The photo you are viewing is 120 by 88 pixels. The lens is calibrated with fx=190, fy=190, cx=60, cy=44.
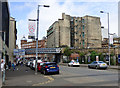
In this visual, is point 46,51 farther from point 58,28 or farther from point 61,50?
point 58,28

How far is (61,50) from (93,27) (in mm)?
26897

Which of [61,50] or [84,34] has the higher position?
[84,34]

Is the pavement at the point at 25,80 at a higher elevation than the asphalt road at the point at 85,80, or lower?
lower

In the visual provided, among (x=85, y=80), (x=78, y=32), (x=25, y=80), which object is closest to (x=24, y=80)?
(x=25, y=80)

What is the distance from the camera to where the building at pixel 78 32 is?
91.4 m

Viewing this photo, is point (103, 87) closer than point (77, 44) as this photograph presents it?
Yes

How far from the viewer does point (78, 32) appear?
95.6m

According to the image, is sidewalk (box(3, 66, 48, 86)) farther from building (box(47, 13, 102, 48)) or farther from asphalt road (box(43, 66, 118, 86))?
building (box(47, 13, 102, 48))

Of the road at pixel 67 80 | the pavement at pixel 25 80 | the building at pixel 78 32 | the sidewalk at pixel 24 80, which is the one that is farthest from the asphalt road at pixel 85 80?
the building at pixel 78 32

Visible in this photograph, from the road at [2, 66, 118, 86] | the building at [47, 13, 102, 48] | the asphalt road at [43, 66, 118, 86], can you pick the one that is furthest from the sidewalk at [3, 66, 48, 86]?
the building at [47, 13, 102, 48]

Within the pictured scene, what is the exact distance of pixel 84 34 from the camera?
306 ft

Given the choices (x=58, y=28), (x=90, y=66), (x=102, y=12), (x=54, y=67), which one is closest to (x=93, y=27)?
(x=58, y=28)

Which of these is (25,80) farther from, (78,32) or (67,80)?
(78,32)

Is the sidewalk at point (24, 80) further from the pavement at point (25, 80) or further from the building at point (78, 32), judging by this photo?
the building at point (78, 32)
